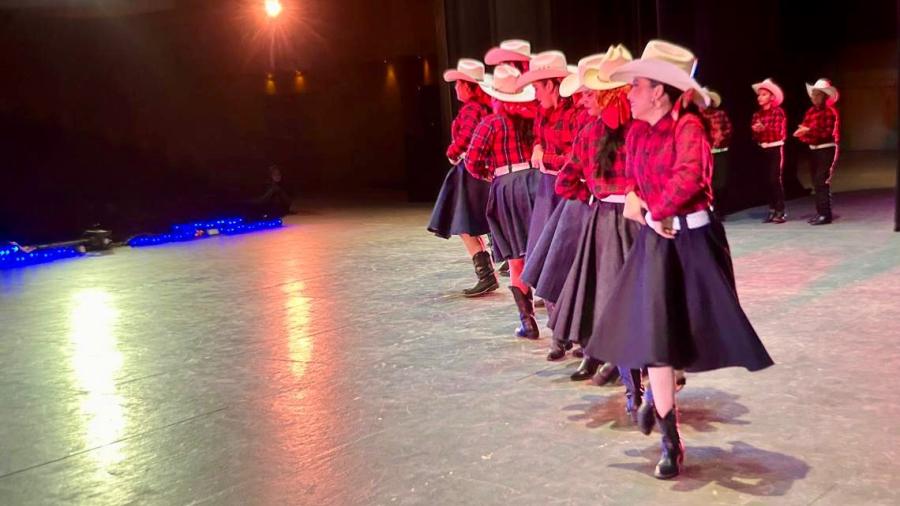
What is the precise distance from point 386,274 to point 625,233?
4881 mm

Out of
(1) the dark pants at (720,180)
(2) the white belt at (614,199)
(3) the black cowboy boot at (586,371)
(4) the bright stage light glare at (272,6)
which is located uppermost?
(4) the bright stage light glare at (272,6)

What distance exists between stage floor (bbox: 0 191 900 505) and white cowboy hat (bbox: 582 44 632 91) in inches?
56.2

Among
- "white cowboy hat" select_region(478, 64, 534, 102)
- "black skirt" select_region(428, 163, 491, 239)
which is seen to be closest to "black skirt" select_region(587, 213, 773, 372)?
"white cowboy hat" select_region(478, 64, 534, 102)

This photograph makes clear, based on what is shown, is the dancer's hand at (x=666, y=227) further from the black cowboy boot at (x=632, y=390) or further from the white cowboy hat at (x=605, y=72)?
the black cowboy boot at (x=632, y=390)

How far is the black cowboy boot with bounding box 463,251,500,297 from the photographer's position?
7340 millimetres

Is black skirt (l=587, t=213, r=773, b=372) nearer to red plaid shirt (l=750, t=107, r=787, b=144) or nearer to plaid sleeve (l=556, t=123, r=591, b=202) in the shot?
plaid sleeve (l=556, t=123, r=591, b=202)

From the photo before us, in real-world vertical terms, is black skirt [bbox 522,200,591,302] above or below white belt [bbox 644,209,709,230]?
below

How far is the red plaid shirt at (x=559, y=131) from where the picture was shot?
5109mm

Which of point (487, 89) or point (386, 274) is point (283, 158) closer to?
point (386, 274)

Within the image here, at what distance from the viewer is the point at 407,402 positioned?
469 centimetres

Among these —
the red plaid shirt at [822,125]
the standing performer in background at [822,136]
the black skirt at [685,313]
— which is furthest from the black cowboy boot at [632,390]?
the red plaid shirt at [822,125]

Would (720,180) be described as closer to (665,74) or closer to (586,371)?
(586,371)

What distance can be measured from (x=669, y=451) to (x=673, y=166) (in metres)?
1.02

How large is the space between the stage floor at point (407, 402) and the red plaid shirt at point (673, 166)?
0.99 meters
